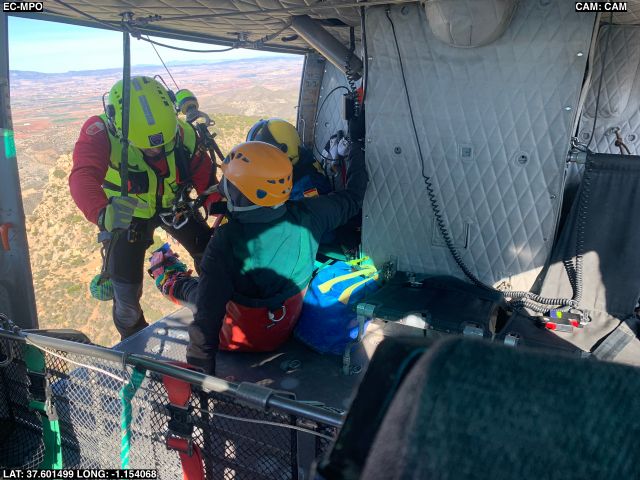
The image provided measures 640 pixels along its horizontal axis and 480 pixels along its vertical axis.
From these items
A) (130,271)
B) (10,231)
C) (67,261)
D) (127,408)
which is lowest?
(67,261)

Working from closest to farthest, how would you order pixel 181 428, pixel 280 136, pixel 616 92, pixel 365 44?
pixel 181 428 → pixel 365 44 → pixel 280 136 → pixel 616 92

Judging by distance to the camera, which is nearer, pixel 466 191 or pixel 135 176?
pixel 466 191

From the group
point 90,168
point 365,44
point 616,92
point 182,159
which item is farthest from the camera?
point 616,92

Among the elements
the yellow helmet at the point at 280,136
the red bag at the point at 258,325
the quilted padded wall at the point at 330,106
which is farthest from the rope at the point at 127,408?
the quilted padded wall at the point at 330,106

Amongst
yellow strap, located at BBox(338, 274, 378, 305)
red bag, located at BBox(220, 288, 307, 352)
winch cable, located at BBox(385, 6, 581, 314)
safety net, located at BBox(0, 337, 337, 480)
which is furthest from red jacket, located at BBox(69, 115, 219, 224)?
winch cable, located at BBox(385, 6, 581, 314)

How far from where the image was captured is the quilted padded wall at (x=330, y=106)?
18.2ft

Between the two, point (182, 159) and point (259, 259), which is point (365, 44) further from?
point (182, 159)

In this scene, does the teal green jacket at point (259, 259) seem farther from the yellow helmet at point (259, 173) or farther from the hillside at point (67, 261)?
the hillside at point (67, 261)

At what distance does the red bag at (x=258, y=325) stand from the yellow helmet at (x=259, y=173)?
70 centimetres

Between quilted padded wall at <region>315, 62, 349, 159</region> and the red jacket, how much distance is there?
263cm

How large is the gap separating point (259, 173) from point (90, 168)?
1.57 metres

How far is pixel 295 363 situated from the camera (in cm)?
327

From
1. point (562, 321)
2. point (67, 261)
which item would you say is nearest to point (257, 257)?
point (562, 321)

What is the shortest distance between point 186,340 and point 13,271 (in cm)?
121
